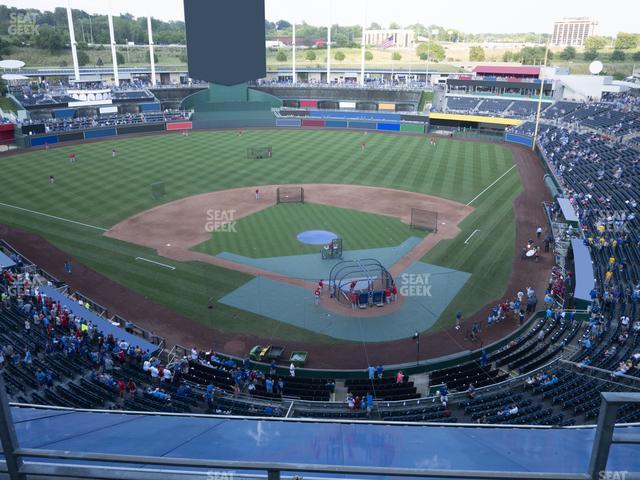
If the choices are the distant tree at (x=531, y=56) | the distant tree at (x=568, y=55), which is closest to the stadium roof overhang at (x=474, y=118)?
the distant tree at (x=531, y=56)

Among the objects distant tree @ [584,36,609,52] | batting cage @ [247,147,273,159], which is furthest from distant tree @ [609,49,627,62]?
batting cage @ [247,147,273,159]

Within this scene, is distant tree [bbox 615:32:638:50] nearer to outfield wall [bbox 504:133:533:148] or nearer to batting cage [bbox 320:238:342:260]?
outfield wall [bbox 504:133:533:148]

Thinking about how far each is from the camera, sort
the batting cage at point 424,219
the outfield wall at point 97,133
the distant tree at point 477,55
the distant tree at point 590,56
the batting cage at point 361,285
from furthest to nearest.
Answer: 1. the distant tree at point 477,55
2. the distant tree at point 590,56
3. the outfield wall at point 97,133
4. the batting cage at point 424,219
5. the batting cage at point 361,285

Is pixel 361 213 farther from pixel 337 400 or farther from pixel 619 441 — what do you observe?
pixel 619 441

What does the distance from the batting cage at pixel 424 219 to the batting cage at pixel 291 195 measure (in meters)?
10.5

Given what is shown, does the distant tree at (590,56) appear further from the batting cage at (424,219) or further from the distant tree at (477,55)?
the batting cage at (424,219)

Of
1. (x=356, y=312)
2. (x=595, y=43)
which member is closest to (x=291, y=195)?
(x=356, y=312)

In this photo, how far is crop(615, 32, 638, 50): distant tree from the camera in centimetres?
12512

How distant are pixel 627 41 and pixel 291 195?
121 m

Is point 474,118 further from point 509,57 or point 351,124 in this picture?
point 509,57

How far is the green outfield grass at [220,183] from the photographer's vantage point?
29.8 meters

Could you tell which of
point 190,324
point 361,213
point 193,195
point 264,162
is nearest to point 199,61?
point 264,162

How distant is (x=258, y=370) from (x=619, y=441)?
20668mm

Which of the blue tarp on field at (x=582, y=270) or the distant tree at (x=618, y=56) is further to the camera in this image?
the distant tree at (x=618, y=56)
